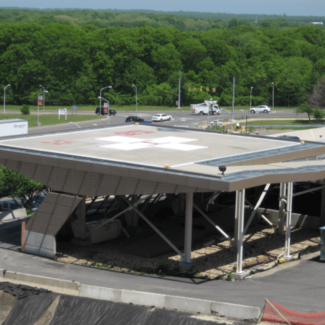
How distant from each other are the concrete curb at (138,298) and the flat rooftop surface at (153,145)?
7.84m

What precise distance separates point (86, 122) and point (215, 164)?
236 feet

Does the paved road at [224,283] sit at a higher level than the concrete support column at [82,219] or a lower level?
lower

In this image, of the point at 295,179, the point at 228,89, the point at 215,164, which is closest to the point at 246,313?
the point at 295,179

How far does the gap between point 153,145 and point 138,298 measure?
1599cm

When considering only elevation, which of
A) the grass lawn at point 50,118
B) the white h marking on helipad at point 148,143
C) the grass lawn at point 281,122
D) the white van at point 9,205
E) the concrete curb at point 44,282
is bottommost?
Result: the grass lawn at point 50,118

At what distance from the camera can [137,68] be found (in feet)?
488

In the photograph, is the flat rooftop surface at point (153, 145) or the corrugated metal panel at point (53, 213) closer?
the corrugated metal panel at point (53, 213)

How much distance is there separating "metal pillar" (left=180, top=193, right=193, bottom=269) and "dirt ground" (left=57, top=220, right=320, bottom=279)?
0.41m

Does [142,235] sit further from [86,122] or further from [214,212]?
[86,122]

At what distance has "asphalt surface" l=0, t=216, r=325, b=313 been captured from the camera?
32.4 m

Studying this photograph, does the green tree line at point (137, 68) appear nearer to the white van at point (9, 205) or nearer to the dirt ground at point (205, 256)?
the white van at point (9, 205)

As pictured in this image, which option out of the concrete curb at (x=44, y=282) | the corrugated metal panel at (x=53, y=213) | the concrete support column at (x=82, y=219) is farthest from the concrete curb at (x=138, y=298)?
the concrete support column at (x=82, y=219)

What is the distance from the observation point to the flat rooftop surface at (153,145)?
40.9 m

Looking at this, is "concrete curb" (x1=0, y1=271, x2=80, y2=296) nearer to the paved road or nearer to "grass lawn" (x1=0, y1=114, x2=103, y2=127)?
the paved road
